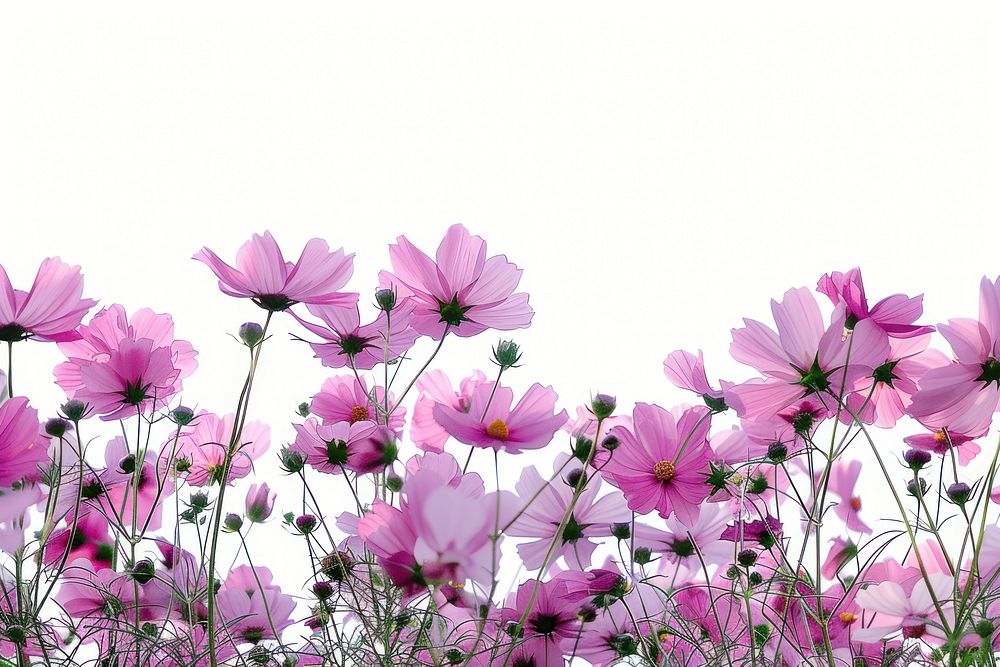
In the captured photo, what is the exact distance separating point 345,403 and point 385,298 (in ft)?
0.46

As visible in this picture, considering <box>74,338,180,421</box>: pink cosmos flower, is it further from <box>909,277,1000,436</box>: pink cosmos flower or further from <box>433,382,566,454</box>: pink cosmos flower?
<box>909,277,1000,436</box>: pink cosmos flower

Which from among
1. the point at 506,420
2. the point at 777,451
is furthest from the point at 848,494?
the point at 506,420

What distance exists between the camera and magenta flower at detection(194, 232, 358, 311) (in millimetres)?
534

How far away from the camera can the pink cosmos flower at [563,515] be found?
606 millimetres

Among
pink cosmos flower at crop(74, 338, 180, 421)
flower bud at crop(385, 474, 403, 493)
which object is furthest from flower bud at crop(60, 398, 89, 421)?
flower bud at crop(385, 474, 403, 493)

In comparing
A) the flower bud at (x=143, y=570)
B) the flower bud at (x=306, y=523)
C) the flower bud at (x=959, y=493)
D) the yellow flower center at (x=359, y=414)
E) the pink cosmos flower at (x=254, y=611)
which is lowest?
→ the pink cosmos flower at (x=254, y=611)

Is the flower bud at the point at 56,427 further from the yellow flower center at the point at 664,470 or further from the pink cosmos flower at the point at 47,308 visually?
the yellow flower center at the point at 664,470

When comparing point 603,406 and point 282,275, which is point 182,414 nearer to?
point 282,275

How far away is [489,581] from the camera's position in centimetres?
33

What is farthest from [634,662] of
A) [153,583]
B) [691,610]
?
[153,583]

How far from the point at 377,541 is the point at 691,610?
1.25ft

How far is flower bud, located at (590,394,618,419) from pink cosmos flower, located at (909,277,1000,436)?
18 cm

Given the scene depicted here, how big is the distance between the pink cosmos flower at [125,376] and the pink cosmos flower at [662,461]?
315 millimetres

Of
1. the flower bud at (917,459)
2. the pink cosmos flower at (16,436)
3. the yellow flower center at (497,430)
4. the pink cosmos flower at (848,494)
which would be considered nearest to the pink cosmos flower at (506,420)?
the yellow flower center at (497,430)
